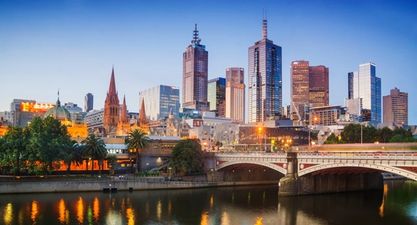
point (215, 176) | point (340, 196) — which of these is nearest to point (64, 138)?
point (215, 176)

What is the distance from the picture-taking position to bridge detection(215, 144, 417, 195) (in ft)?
255

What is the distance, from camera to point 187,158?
12238 centimetres

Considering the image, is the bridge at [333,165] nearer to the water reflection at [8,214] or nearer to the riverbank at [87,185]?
the riverbank at [87,185]

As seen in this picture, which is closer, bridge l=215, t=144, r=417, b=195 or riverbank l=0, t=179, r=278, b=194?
bridge l=215, t=144, r=417, b=195

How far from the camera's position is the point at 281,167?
10412cm

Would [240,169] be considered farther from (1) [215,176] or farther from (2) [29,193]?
(2) [29,193]

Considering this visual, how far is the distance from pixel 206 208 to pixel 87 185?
3484 centimetres

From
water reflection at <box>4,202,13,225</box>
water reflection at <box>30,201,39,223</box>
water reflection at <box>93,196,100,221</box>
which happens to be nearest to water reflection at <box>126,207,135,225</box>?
water reflection at <box>93,196,100,221</box>

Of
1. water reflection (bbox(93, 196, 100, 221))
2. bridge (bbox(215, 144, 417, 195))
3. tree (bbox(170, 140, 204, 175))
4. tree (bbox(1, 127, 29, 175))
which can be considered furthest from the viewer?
tree (bbox(170, 140, 204, 175))

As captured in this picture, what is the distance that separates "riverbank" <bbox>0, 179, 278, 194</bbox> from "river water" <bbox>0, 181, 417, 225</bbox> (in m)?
3.28

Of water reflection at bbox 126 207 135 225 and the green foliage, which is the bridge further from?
the green foliage

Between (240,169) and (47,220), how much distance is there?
69023 millimetres

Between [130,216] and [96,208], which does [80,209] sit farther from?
[130,216]

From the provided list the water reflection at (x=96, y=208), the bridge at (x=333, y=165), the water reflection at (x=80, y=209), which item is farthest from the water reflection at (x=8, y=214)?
the bridge at (x=333, y=165)
